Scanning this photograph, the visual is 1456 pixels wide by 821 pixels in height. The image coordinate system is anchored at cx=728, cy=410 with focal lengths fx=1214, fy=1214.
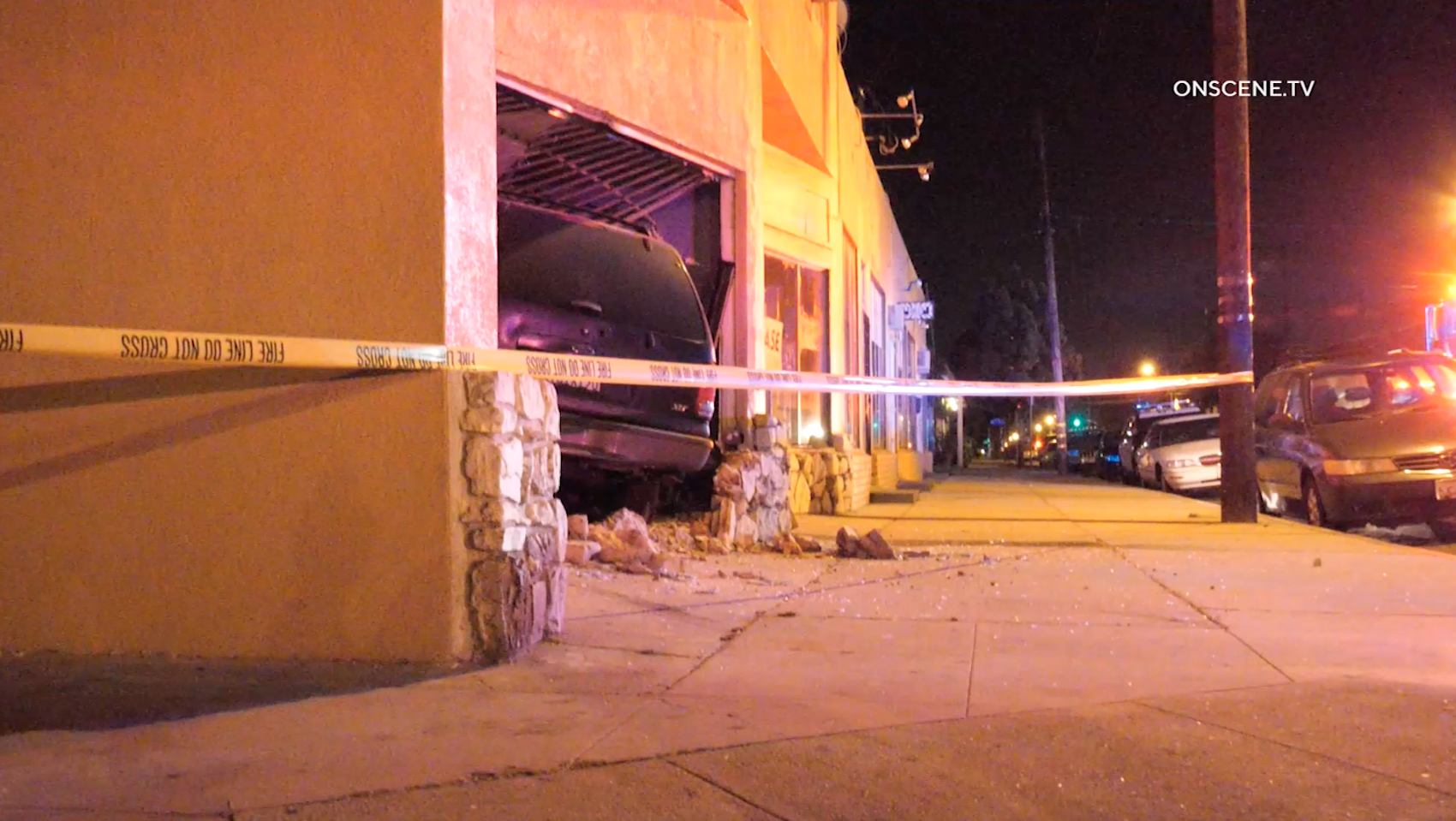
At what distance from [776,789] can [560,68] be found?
6300 mm

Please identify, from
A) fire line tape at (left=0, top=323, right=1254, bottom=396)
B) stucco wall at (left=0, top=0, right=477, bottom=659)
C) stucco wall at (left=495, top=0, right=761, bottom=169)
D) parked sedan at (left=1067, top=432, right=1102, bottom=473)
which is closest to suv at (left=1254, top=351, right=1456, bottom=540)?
stucco wall at (left=495, top=0, right=761, bottom=169)

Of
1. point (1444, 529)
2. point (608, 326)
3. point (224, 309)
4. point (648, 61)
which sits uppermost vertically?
point (648, 61)

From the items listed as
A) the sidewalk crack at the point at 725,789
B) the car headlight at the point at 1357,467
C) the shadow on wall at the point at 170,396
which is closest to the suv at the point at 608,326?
the shadow on wall at the point at 170,396

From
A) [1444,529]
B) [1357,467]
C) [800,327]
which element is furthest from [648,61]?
[1444,529]

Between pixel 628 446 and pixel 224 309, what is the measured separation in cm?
321

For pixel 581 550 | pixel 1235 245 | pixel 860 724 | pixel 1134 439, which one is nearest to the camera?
pixel 860 724

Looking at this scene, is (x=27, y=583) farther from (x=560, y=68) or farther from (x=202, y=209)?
(x=560, y=68)

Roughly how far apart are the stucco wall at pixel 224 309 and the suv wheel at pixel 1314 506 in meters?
11.3

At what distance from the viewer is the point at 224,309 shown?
5.66m

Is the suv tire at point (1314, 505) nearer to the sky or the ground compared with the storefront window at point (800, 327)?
nearer to the ground

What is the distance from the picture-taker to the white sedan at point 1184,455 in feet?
74.7

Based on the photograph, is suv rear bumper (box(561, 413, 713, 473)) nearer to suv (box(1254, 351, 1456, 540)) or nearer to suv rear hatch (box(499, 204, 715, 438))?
suv rear hatch (box(499, 204, 715, 438))

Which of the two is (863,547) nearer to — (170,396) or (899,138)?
(170,396)

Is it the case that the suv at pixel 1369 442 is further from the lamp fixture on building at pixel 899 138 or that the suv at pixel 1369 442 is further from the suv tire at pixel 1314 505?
Result: the lamp fixture on building at pixel 899 138
